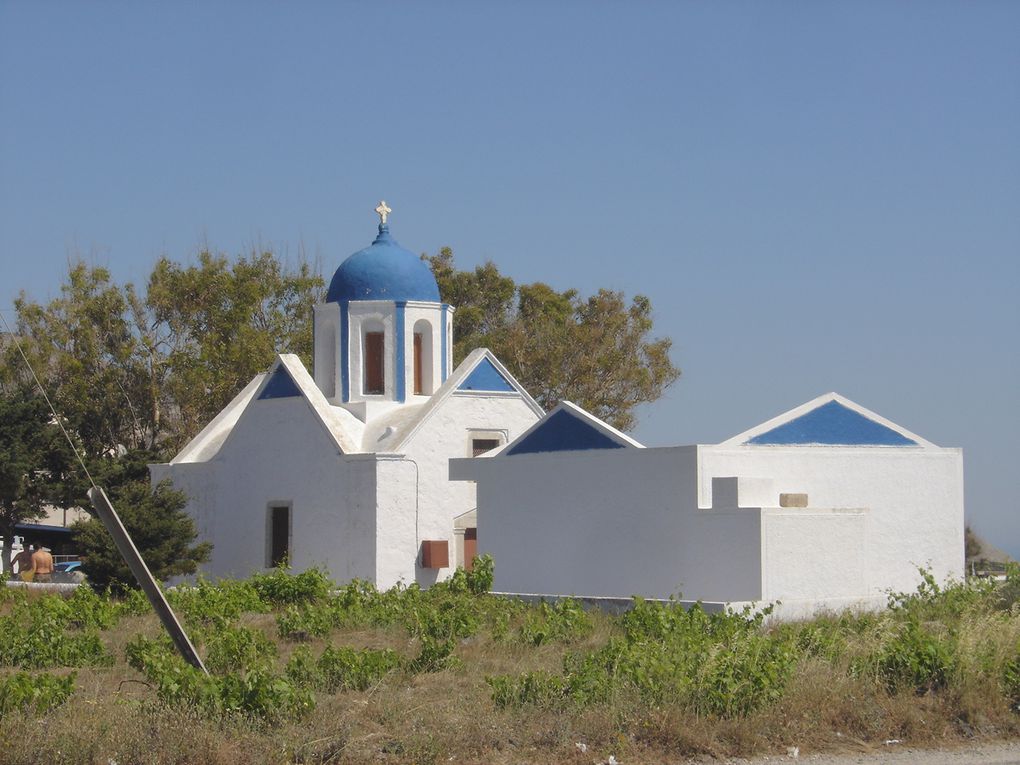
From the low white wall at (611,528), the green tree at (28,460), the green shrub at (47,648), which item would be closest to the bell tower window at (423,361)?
the low white wall at (611,528)

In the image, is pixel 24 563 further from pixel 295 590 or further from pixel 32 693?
pixel 32 693

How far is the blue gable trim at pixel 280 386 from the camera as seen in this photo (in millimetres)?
26811

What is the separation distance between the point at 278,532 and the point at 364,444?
259 cm

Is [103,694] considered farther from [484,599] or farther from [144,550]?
[144,550]


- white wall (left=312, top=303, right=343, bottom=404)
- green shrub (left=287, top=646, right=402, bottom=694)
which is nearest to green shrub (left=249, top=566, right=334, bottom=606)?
green shrub (left=287, top=646, right=402, bottom=694)

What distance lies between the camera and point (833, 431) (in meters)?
19.8

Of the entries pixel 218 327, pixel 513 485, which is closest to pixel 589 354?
pixel 218 327

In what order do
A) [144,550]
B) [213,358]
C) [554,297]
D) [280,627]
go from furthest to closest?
[554,297], [213,358], [144,550], [280,627]

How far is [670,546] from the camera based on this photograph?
61.4 ft

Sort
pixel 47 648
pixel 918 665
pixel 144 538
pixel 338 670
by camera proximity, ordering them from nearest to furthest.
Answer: pixel 918 665
pixel 338 670
pixel 47 648
pixel 144 538

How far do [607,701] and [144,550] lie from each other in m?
14.8

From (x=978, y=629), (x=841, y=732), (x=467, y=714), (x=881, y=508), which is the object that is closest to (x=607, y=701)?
(x=467, y=714)

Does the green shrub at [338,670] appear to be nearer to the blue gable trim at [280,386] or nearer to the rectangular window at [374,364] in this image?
the blue gable trim at [280,386]

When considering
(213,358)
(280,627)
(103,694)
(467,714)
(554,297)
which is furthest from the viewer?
(554,297)
